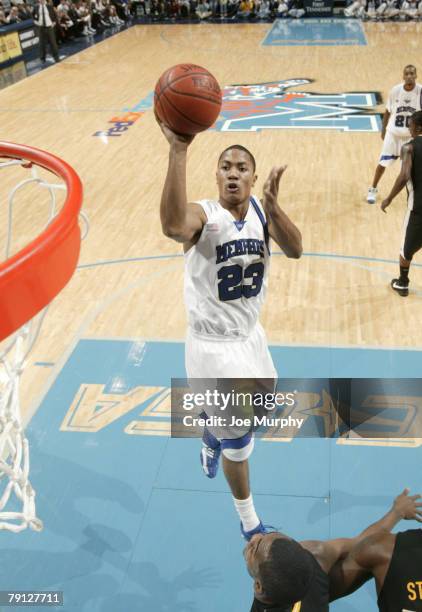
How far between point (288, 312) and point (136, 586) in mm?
2947

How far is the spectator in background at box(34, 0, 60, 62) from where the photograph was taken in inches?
584

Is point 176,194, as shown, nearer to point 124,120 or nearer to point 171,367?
point 171,367

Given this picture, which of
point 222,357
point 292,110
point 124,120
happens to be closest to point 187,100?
point 222,357

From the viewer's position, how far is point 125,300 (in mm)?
5844

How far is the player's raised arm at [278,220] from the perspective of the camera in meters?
2.66

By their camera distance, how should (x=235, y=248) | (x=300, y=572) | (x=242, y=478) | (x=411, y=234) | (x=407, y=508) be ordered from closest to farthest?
(x=300, y=572), (x=407, y=508), (x=235, y=248), (x=242, y=478), (x=411, y=234)

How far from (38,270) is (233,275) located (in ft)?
4.14

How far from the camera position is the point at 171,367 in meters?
4.86

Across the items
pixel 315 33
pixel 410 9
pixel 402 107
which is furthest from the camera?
pixel 410 9

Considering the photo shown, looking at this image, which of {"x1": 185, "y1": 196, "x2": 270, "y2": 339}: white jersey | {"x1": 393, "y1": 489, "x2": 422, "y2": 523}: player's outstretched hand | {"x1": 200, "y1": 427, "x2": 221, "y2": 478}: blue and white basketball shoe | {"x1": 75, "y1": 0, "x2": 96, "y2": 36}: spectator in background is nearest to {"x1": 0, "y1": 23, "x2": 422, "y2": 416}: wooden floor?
{"x1": 200, "y1": 427, "x2": 221, "y2": 478}: blue and white basketball shoe

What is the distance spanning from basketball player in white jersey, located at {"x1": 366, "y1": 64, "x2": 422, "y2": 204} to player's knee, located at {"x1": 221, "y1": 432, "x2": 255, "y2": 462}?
5.01m

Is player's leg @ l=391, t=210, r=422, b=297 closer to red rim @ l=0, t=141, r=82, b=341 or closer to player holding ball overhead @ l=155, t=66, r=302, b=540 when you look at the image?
player holding ball overhead @ l=155, t=66, r=302, b=540

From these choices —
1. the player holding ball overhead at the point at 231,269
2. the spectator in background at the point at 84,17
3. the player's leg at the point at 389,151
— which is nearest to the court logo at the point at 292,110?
the player's leg at the point at 389,151

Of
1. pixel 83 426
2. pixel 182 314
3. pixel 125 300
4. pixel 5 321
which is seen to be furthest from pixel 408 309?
pixel 5 321
